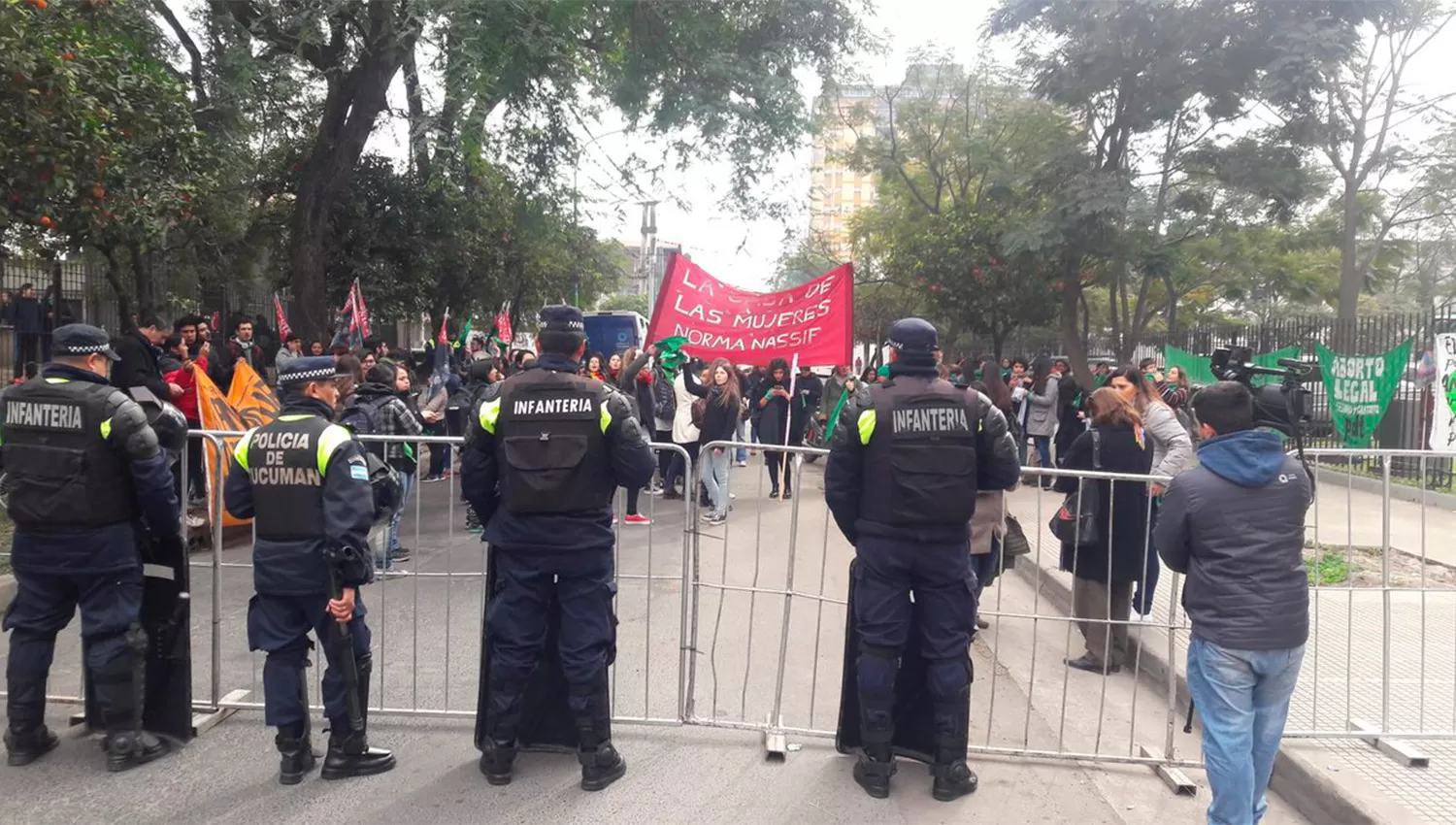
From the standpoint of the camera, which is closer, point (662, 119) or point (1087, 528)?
point (1087, 528)

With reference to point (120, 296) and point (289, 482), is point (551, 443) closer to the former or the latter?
point (289, 482)

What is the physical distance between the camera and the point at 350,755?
420 cm

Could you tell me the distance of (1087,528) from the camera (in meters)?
5.53

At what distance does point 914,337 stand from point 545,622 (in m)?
1.92

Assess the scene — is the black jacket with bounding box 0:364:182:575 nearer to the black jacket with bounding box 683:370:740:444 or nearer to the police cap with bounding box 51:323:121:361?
the police cap with bounding box 51:323:121:361

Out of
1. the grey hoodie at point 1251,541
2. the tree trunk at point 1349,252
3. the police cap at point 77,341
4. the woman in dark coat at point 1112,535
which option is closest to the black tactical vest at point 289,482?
the police cap at point 77,341

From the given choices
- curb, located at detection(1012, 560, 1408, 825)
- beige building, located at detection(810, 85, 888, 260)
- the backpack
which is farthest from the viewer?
beige building, located at detection(810, 85, 888, 260)

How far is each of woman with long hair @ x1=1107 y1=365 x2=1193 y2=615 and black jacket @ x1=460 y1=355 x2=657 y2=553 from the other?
3278 mm

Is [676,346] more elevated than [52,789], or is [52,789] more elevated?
[676,346]

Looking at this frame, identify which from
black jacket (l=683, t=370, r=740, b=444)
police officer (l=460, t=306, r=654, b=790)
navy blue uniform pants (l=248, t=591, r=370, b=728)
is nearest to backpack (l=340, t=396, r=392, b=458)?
navy blue uniform pants (l=248, t=591, r=370, b=728)

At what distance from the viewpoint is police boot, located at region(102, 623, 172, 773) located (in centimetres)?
420

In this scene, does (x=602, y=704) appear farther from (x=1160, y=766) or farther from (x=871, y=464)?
(x=1160, y=766)

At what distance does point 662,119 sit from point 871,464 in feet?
35.1

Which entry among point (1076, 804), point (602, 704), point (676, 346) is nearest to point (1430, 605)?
point (1076, 804)
